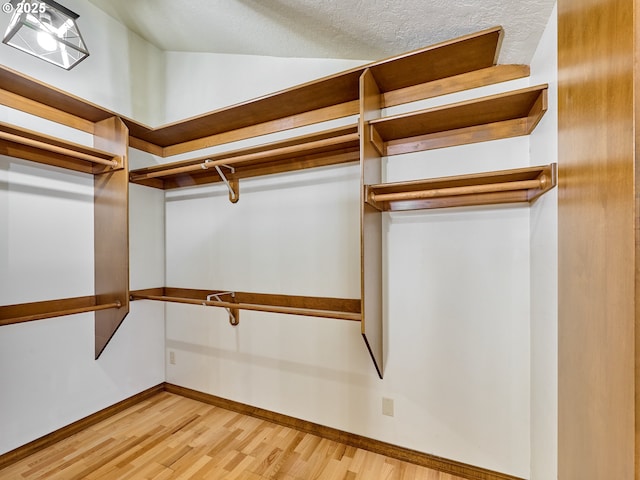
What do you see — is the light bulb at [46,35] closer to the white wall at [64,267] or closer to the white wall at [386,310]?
the white wall at [64,267]

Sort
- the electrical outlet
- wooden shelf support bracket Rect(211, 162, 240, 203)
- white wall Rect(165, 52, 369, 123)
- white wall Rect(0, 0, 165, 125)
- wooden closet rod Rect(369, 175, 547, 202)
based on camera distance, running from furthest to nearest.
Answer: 1. wooden shelf support bracket Rect(211, 162, 240, 203)
2. white wall Rect(165, 52, 369, 123)
3. white wall Rect(0, 0, 165, 125)
4. the electrical outlet
5. wooden closet rod Rect(369, 175, 547, 202)

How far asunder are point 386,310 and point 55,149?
212cm

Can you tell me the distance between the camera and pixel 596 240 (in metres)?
0.86

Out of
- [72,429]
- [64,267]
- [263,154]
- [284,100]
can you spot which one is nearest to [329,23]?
[284,100]

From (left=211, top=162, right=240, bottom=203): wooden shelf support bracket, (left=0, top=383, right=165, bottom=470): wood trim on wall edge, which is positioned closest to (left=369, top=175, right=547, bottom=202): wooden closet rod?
(left=211, top=162, right=240, bottom=203): wooden shelf support bracket

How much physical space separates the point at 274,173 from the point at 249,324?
45.3 inches

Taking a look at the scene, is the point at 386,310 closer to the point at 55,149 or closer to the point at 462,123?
the point at 462,123

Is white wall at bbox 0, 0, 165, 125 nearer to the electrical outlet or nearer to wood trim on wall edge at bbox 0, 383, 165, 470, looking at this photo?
wood trim on wall edge at bbox 0, 383, 165, 470

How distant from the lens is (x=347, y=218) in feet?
6.52

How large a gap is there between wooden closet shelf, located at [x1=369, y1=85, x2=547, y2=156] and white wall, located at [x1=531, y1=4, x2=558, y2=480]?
0.09 meters

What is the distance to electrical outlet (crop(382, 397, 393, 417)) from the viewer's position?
6.11 feet

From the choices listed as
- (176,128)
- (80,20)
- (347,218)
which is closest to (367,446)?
(347,218)

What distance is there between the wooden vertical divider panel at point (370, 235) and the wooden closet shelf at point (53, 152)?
168 cm

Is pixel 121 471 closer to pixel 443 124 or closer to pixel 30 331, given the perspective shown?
pixel 30 331
